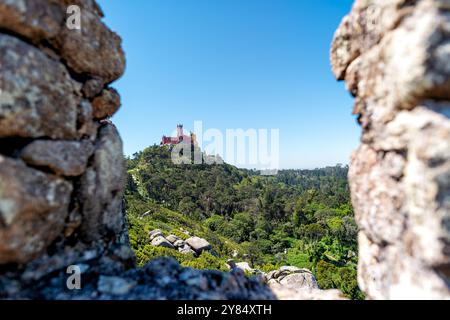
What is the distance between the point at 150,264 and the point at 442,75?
4740 mm

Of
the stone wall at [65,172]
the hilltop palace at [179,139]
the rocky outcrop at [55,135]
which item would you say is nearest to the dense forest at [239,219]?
the hilltop palace at [179,139]

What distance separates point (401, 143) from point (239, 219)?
61654 mm

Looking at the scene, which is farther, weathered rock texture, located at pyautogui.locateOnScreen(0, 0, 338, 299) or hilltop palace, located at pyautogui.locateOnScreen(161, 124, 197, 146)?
hilltop palace, located at pyautogui.locateOnScreen(161, 124, 197, 146)

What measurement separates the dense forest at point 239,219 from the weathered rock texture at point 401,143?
61.5 feet

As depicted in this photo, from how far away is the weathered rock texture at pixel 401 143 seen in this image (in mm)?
2828

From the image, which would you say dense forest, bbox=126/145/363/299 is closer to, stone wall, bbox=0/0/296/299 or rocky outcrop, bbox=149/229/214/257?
rocky outcrop, bbox=149/229/214/257

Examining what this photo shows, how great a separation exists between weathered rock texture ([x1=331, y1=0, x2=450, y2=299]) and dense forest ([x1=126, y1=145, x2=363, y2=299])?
18.8 metres

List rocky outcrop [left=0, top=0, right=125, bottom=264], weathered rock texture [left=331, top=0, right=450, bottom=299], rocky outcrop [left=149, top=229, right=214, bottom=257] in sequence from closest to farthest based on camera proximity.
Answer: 1. weathered rock texture [left=331, top=0, right=450, bottom=299]
2. rocky outcrop [left=0, top=0, right=125, bottom=264]
3. rocky outcrop [left=149, top=229, right=214, bottom=257]

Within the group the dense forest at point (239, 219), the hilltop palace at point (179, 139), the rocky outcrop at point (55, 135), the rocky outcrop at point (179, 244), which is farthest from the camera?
the hilltop palace at point (179, 139)

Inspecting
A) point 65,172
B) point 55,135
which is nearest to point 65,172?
point 65,172

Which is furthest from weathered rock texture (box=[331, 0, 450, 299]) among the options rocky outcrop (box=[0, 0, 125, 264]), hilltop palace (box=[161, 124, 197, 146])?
hilltop palace (box=[161, 124, 197, 146])

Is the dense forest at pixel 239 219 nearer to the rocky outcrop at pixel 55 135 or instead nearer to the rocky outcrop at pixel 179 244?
the rocky outcrop at pixel 179 244

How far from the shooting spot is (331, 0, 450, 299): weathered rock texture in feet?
9.28
